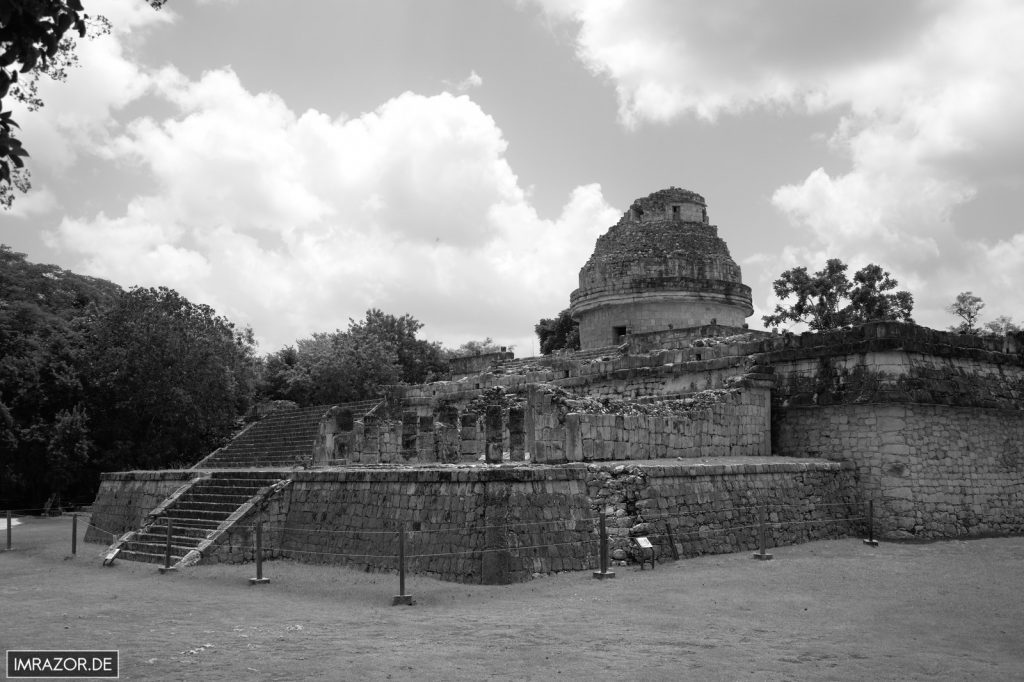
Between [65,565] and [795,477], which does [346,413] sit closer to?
[65,565]

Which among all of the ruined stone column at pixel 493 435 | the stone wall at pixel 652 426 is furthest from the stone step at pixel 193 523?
the stone wall at pixel 652 426

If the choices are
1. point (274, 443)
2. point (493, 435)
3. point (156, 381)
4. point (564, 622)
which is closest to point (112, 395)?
point (156, 381)

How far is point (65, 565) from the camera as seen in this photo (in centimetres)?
1524

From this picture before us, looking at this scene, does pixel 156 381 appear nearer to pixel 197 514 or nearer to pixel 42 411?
pixel 42 411

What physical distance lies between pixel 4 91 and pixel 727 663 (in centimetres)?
674

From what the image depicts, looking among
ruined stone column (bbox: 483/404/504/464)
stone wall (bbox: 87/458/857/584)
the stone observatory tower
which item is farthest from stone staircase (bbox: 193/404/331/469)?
ruined stone column (bbox: 483/404/504/464)

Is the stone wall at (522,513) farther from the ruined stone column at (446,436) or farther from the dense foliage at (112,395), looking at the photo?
the dense foliage at (112,395)

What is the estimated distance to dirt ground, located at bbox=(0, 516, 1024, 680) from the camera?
292 inches

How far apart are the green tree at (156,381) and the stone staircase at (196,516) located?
1276 centimetres

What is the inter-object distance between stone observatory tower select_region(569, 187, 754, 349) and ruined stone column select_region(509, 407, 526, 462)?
36.8 ft

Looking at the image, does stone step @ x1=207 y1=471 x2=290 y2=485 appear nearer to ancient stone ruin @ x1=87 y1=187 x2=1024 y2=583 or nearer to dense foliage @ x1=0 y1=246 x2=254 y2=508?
ancient stone ruin @ x1=87 y1=187 x2=1024 y2=583

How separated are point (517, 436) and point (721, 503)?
342 centimetres

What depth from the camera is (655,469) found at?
509 inches

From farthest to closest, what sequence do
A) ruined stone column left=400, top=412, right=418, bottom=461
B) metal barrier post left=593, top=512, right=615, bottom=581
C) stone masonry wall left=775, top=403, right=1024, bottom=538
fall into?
ruined stone column left=400, top=412, right=418, bottom=461 < stone masonry wall left=775, top=403, right=1024, bottom=538 < metal barrier post left=593, top=512, right=615, bottom=581
